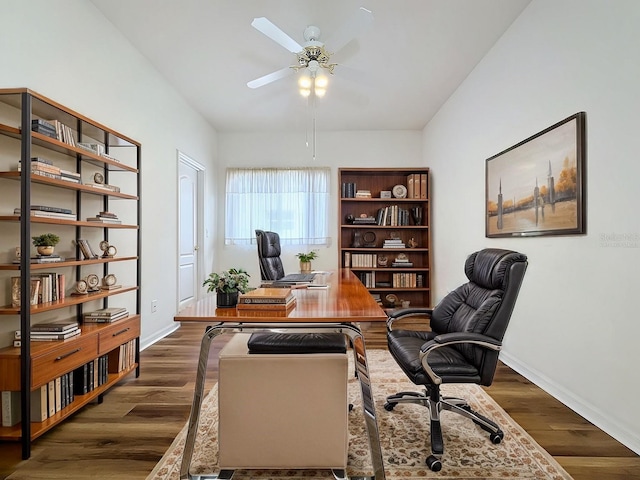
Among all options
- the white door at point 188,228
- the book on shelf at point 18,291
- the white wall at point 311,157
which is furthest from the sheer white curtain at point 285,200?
the book on shelf at point 18,291

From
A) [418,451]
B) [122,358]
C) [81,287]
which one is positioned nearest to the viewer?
[418,451]

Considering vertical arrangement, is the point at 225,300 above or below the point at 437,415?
above

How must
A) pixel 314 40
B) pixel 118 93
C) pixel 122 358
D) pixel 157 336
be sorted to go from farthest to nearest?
pixel 157 336, pixel 118 93, pixel 314 40, pixel 122 358

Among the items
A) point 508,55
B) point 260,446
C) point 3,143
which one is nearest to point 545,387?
point 260,446

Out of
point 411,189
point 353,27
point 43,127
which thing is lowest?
point 43,127

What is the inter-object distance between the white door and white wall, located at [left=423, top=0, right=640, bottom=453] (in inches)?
135

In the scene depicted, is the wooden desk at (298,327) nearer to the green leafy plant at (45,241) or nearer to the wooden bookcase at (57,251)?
the wooden bookcase at (57,251)

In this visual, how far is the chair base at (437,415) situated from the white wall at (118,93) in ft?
7.29

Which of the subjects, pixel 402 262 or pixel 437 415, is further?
pixel 402 262

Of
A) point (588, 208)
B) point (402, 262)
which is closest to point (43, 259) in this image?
point (588, 208)

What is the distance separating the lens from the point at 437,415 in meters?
1.80

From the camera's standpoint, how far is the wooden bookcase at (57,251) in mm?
1688

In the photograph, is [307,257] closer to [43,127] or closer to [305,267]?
[305,267]

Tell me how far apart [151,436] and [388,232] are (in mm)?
4160
